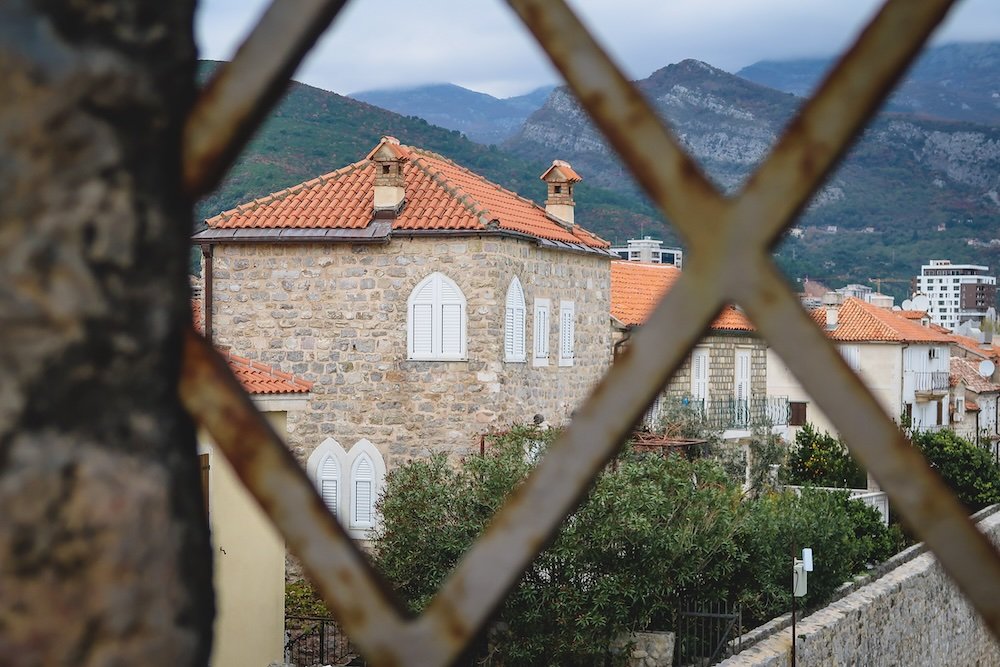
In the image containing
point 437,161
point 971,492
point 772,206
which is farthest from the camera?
point 971,492

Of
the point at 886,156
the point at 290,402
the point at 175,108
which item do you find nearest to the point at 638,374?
the point at 175,108

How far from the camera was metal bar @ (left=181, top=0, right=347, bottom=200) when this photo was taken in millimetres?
945

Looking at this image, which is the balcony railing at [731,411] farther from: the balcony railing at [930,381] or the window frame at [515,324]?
the balcony railing at [930,381]

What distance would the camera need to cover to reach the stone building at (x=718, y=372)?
77.7 ft

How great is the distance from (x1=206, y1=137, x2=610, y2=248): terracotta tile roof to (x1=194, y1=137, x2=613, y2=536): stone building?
0.04 metres

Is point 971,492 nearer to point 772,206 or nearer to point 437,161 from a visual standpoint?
point 437,161

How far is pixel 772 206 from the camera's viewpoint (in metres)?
0.88

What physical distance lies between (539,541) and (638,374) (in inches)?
6.1

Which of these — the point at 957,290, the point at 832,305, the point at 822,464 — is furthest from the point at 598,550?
the point at 957,290

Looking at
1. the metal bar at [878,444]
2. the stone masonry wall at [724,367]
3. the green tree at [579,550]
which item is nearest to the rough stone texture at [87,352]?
the metal bar at [878,444]

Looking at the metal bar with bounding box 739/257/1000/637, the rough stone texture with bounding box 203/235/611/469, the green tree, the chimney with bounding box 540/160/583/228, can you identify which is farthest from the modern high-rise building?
the metal bar with bounding box 739/257/1000/637

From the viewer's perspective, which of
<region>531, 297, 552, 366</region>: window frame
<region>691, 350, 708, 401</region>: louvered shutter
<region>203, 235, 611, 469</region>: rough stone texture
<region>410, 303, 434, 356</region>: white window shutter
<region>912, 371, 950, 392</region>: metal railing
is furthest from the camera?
<region>912, 371, 950, 392</region>: metal railing

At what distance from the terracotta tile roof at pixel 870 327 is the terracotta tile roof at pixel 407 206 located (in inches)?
792

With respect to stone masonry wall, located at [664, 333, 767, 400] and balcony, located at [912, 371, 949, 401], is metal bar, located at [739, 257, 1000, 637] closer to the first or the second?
stone masonry wall, located at [664, 333, 767, 400]
